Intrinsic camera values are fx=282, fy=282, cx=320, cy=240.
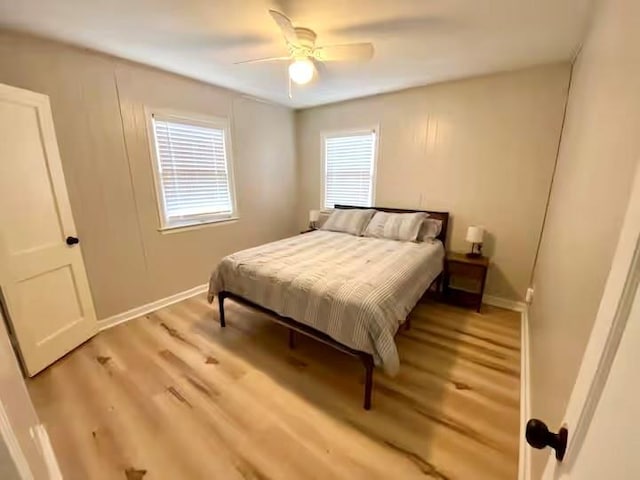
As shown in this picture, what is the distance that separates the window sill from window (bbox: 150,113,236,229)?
16 mm

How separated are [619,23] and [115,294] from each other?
3.87 metres

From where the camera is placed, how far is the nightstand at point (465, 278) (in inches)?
118

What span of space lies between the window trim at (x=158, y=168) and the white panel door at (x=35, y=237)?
2.65 feet

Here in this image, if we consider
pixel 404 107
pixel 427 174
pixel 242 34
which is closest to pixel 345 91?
pixel 404 107

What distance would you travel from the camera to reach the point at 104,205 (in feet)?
8.72

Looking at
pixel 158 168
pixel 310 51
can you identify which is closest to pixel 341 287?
pixel 310 51

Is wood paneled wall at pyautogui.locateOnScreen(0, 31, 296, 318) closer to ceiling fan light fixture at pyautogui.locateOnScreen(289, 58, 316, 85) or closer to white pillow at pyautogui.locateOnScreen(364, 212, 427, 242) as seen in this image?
ceiling fan light fixture at pyautogui.locateOnScreen(289, 58, 316, 85)

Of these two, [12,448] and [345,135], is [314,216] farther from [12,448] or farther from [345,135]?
[12,448]

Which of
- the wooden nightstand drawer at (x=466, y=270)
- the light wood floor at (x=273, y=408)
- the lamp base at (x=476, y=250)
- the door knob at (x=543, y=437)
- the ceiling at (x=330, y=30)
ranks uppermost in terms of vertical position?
the ceiling at (x=330, y=30)

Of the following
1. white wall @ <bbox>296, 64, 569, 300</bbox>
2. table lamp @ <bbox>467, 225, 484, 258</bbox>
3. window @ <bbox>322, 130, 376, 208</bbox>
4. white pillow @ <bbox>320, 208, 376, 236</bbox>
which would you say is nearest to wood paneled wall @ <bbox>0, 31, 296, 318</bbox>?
window @ <bbox>322, 130, 376, 208</bbox>

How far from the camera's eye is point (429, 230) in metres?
3.30

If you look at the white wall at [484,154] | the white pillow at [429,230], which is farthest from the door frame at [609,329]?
the white wall at [484,154]

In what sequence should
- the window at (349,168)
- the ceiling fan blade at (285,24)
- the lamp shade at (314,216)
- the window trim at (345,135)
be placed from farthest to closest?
the lamp shade at (314,216) < the window at (349,168) < the window trim at (345,135) < the ceiling fan blade at (285,24)

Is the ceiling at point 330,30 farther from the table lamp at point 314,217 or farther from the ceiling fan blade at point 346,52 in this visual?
the table lamp at point 314,217
